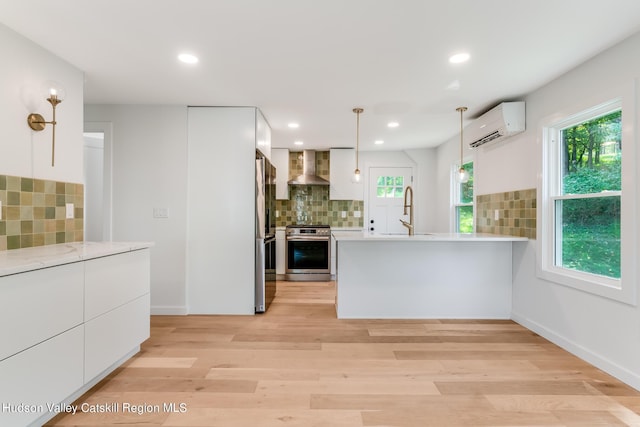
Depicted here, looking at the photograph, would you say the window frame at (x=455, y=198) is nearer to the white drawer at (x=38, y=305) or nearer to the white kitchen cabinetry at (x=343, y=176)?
the white kitchen cabinetry at (x=343, y=176)

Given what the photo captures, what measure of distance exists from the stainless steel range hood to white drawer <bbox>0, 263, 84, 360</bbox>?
3854mm

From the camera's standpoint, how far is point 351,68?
7.86ft

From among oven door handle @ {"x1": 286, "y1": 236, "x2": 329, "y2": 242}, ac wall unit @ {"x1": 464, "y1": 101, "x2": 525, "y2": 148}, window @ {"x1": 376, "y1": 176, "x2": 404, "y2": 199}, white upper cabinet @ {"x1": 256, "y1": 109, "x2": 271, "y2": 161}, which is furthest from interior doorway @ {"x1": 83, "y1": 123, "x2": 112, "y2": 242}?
ac wall unit @ {"x1": 464, "y1": 101, "x2": 525, "y2": 148}

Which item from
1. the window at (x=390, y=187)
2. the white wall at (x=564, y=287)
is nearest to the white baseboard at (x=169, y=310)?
the white wall at (x=564, y=287)

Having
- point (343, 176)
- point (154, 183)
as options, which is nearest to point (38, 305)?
point (154, 183)

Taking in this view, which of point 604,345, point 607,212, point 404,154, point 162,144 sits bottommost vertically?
point 604,345

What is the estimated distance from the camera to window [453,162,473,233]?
4305 millimetres

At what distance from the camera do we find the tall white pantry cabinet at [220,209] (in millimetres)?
3336

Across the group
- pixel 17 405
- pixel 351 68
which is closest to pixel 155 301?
pixel 17 405

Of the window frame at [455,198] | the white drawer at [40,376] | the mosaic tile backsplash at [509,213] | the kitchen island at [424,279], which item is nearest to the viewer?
the white drawer at [40,376]

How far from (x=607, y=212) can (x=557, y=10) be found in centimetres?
143

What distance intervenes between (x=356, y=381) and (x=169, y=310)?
7.45ft

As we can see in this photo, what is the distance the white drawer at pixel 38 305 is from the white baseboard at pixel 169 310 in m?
1.66

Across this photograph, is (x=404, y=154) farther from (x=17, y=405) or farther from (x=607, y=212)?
(x=17, y=405)
